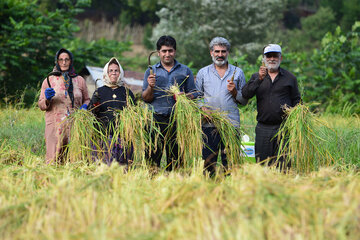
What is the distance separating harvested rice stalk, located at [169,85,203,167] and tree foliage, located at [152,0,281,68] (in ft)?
45.2

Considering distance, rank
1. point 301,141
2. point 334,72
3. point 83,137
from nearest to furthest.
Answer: point 301,141 → point 83,137 → point 334,72

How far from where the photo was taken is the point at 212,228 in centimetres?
232

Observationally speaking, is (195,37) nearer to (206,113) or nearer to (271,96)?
(271,96)

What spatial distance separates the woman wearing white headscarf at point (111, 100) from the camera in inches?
162

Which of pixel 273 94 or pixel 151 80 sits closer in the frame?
pixel 151 80

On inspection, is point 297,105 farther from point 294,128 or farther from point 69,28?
point 69,28

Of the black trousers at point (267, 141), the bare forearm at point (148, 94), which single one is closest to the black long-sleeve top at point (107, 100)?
the bare forearm at point (148, 94)

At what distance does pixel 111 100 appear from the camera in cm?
423

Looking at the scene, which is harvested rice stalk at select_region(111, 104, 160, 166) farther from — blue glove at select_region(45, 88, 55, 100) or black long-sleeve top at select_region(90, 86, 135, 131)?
blue glove at select_region(45, 88, 55, 100)

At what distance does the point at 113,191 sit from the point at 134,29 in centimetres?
2484

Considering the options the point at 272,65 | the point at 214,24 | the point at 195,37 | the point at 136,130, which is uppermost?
the point at 214,24

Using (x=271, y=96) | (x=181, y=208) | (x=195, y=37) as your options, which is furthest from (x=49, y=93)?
(x=195, y=37)

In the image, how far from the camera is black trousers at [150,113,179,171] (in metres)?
4.13

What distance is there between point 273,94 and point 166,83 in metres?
1.00
